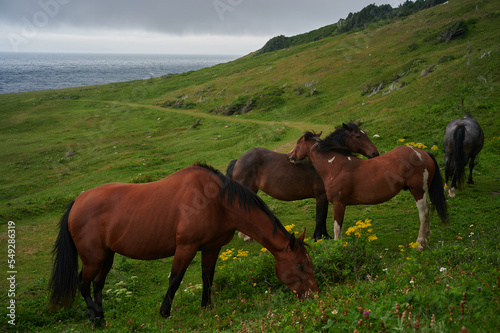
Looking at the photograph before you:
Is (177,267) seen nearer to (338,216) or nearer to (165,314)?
(165,314)

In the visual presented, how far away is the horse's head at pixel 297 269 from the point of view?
221 inches

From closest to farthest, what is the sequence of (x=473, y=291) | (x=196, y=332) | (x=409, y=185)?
1. (x=473, y=291)
2. (x=196, y=332)
3. (x=409, y=185)

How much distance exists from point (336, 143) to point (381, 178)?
1612mm

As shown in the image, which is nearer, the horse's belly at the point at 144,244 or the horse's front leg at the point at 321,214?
the horse's belly at the point at 144,244

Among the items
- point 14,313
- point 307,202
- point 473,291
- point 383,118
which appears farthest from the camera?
point 383,118

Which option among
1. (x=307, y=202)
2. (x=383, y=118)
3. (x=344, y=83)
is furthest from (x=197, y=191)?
(x=344, y=83)

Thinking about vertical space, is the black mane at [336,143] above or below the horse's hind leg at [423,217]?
above

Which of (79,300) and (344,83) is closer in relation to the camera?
(79,300)

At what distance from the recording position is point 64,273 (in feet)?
21.3

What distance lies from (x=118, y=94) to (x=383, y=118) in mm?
69650

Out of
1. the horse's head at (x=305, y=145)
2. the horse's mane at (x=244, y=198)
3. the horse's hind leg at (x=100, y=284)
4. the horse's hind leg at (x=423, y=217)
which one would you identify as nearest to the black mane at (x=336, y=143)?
the horse's head at (x=305, y=145)

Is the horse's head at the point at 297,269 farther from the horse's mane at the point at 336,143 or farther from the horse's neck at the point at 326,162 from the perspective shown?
the horse's mane at the point at 336,143

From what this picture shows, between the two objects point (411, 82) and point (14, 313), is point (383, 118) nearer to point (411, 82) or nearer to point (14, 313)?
point (411, 82)

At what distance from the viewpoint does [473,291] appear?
3.64m
